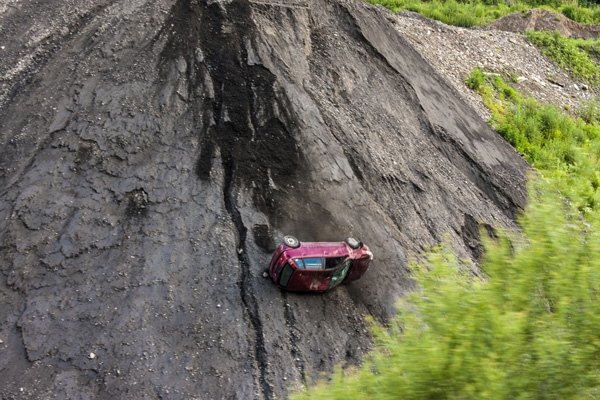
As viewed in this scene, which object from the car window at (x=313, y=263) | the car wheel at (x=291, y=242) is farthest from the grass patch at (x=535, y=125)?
the car wheel at (x=291, y=242)

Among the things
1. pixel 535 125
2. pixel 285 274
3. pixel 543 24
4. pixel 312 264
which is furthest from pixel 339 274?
pixel 543 24

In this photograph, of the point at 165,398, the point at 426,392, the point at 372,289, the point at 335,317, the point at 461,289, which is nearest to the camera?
the point at 426,392

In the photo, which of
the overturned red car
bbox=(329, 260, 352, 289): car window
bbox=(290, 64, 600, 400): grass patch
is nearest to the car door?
the overturned red car

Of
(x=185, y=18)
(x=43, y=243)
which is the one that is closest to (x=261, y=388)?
(x=43, y=243)

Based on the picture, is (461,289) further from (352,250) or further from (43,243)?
(43,243)

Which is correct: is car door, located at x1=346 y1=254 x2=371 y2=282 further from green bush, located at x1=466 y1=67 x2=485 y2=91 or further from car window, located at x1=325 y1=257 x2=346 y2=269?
green bush, located at x1=466 y1=67 x2=485 y2=91

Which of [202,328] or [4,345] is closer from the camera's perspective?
[4,345]

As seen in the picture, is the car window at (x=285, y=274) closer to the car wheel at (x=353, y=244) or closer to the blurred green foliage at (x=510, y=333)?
the car wheel at (x=353, y=244)

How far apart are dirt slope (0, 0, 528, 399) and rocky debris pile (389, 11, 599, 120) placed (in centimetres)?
557

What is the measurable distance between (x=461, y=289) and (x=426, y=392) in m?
1.02

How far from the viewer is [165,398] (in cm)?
581

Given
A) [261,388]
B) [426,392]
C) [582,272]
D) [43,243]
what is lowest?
[261,388]

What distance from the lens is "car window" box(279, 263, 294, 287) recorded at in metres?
6.71

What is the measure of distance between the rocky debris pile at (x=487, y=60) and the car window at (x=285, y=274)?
1050cm
